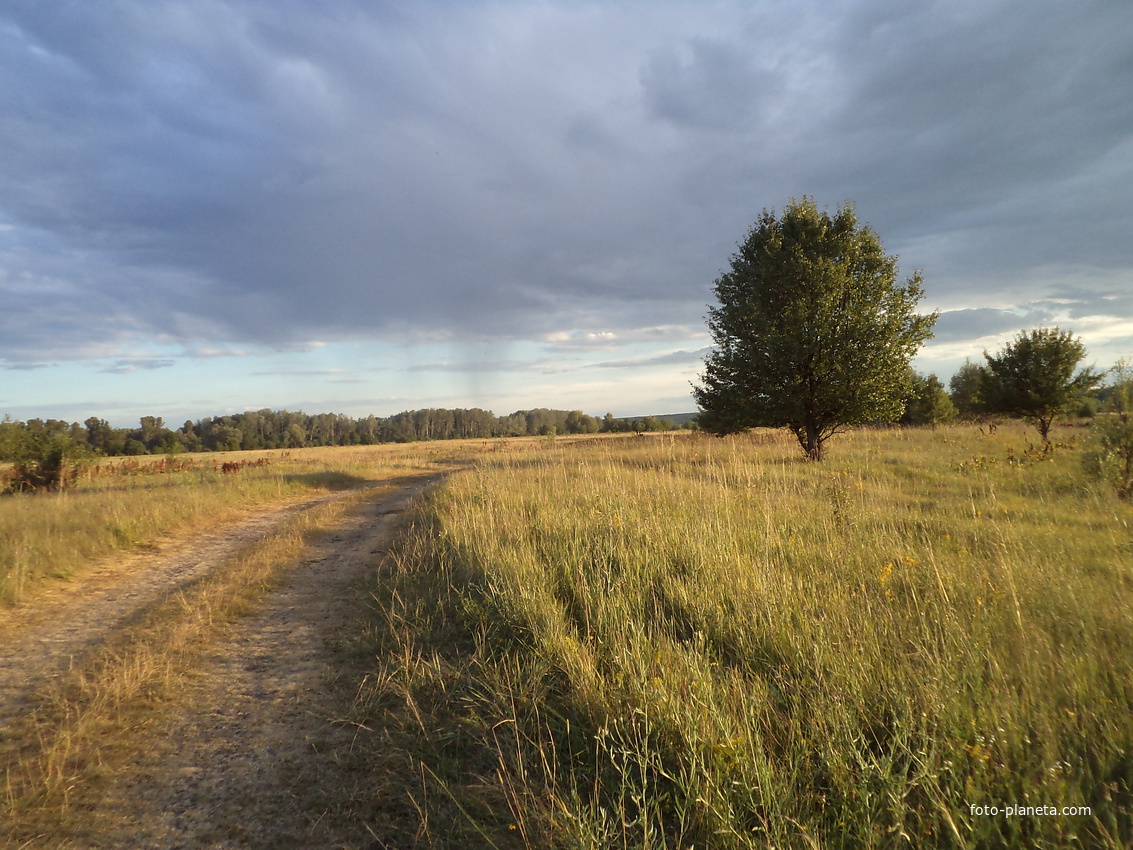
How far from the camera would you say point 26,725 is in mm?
3281

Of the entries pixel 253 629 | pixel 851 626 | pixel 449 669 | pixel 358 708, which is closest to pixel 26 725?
pixel 253 629

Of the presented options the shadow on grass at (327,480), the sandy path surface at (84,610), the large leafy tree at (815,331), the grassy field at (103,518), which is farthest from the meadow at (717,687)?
the shadow on grass at (327,480)

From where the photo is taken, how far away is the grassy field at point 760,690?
2014 millimetres

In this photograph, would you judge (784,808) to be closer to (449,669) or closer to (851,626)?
(851,626)

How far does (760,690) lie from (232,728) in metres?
3.50

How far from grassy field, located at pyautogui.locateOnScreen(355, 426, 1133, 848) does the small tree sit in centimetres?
1880

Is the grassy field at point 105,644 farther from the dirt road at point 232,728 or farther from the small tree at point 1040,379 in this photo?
the small tree at point 1040,379

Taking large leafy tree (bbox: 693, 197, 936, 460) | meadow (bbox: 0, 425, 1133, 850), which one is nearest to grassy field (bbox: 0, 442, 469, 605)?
meadow (bbox: 0, 425, 1133, 850)

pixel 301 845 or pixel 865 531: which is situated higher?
pixel 865 531

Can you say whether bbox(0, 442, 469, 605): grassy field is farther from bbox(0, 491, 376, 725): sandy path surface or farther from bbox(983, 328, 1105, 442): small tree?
bbox(983, 328, 1105, 442): small tree

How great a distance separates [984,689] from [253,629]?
6160 mm

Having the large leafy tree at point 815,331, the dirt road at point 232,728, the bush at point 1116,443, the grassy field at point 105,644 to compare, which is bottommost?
the dirt road at point 232,728

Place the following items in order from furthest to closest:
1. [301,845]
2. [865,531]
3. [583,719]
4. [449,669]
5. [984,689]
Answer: [865,531] → [449,669] → [583,719] → [984,689] → [301,845]

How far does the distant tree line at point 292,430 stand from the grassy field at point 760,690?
19864 mm
